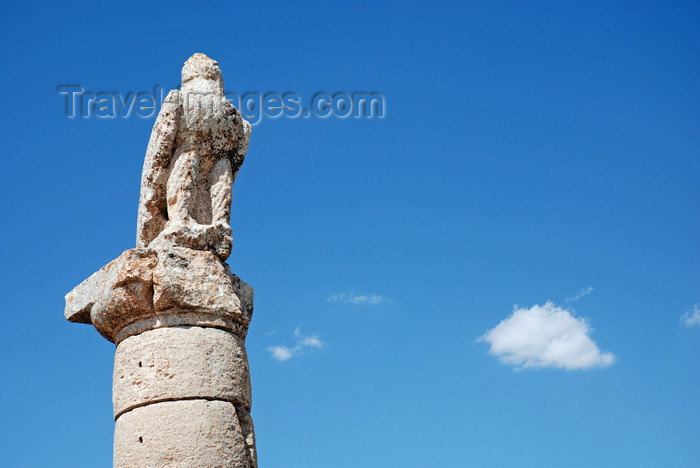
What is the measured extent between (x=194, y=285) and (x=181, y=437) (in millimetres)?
1210

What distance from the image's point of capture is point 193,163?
284 inches

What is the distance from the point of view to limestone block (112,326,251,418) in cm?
643

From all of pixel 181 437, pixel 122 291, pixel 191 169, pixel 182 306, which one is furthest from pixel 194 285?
pixel 181 437

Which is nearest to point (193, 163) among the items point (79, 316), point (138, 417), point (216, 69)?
point (216, 69)

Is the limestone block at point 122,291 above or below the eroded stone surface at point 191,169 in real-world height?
below

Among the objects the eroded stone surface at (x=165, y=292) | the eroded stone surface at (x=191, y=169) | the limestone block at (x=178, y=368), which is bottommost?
the limestone block at (x=178, y=368)

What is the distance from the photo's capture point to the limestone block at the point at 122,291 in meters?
6.67

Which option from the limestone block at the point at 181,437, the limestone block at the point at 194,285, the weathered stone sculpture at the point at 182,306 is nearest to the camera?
the limestone block at the point at 181,437

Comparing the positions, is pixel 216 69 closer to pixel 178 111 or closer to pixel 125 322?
pixel 178 111

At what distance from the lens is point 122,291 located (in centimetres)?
671

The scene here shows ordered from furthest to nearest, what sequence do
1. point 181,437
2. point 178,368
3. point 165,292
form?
point 165,292
point 178,368
point 181,437

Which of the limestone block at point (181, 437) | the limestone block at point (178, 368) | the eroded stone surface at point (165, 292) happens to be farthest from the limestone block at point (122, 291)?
the limestone block at point (181, 437)

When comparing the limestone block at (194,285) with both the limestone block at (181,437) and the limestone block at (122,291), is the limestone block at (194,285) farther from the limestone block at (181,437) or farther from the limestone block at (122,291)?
the limestone block at (181,437)

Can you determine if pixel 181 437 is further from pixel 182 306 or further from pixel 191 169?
pixel 191 169
